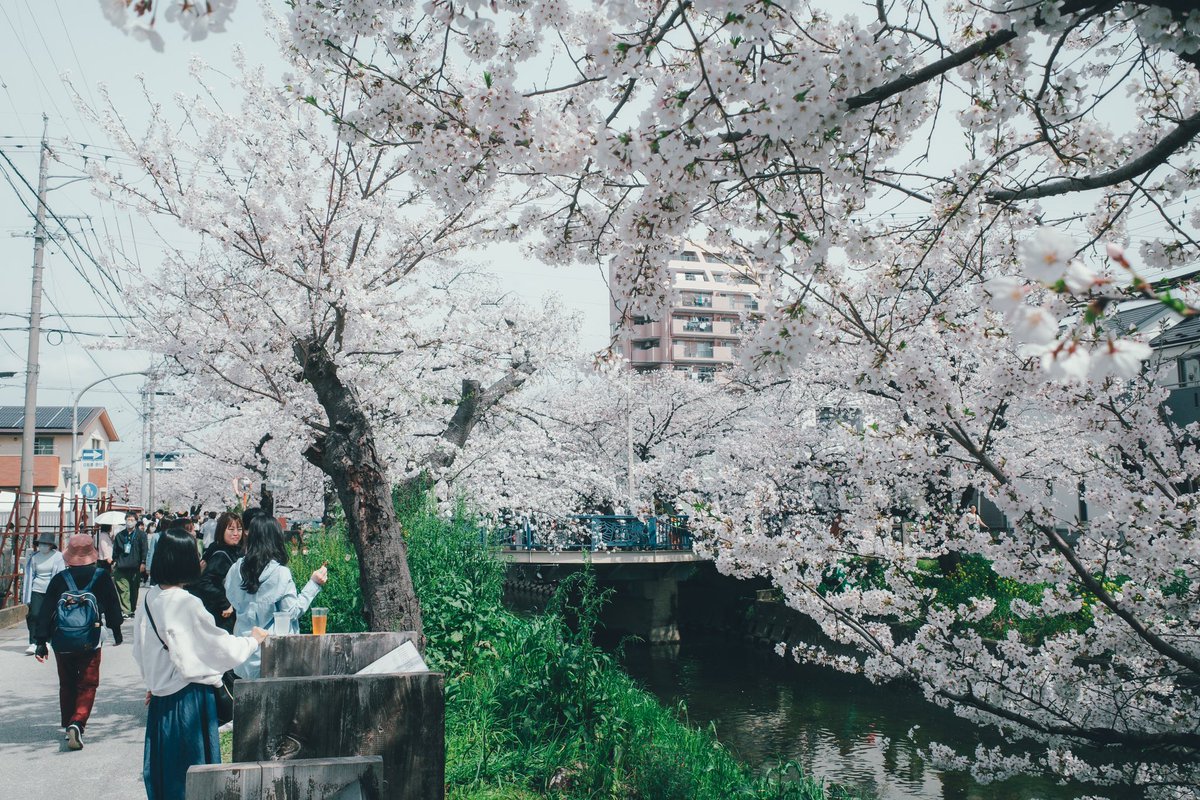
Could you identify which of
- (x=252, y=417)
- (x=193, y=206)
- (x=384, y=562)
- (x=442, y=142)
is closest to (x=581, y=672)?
(x=384, y=562)

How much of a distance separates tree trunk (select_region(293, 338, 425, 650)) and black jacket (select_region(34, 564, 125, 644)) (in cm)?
170

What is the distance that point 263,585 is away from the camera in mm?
5488

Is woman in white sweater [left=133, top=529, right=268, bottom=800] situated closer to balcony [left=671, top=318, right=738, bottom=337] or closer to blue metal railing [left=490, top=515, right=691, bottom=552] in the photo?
blue metal railing [left=490, top=515, right=691, bottom=552]

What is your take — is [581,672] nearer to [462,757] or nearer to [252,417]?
[462,757]

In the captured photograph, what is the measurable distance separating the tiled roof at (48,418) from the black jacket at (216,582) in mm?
38366

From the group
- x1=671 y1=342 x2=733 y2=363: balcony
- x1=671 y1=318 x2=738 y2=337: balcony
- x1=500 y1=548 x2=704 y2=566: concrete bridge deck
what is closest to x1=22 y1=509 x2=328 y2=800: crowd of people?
x1=500 y1=548 x2=704 y2=566: concrete bridge deck

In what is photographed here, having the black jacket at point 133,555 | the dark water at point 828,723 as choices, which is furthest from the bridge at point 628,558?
the black jacket at point 133,555

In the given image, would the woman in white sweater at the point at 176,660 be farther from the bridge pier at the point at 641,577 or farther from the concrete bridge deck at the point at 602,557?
the bridge pier at the point at 641,577

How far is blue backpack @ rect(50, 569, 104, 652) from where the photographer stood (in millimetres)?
5793

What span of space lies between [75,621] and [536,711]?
10.6ft

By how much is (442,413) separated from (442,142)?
13.3m

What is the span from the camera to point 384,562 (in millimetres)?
6496

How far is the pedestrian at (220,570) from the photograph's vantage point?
18.5ft

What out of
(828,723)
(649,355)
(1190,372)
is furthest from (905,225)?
(649,355)
